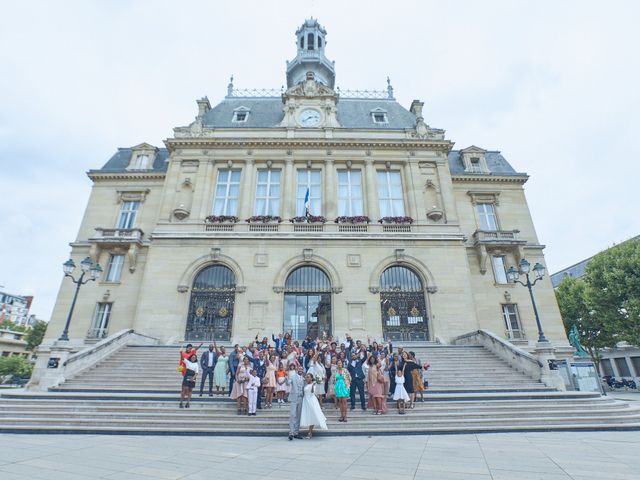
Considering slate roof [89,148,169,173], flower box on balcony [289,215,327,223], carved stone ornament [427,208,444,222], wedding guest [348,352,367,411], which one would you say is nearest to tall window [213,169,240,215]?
flower box on balcony [289,215,327,223]

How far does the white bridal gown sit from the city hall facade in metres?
11.0

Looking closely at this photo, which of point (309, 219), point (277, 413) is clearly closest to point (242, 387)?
point (277, 413)

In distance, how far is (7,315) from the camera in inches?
3708

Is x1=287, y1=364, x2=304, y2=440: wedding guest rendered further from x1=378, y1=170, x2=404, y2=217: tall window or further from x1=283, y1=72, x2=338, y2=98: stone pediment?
x1=283, y1=72, x2=338, y2=98: stone pediment

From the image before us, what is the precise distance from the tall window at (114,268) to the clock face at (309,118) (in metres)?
17.3

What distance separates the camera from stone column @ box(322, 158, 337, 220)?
73.6 feet

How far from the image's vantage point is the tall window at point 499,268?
22.1 meters

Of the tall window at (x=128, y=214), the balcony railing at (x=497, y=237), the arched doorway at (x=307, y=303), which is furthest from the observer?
the tall window at (x=128, y=214)

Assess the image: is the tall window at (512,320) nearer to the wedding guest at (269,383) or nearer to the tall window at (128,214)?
the wedding guest at (269,383)

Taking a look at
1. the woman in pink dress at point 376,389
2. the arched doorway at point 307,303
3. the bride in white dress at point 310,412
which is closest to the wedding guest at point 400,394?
the woman in pink dress at point 376,389

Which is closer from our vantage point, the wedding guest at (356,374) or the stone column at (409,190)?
the wedding guest at (356,374)

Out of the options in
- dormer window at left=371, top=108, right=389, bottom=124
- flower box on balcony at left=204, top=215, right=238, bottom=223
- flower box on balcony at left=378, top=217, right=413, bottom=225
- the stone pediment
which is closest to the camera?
flower box on balcony at left=204, top=215, right=238, bottom=223

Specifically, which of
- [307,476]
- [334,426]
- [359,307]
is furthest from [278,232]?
[307,476]

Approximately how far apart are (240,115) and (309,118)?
21.2ft
